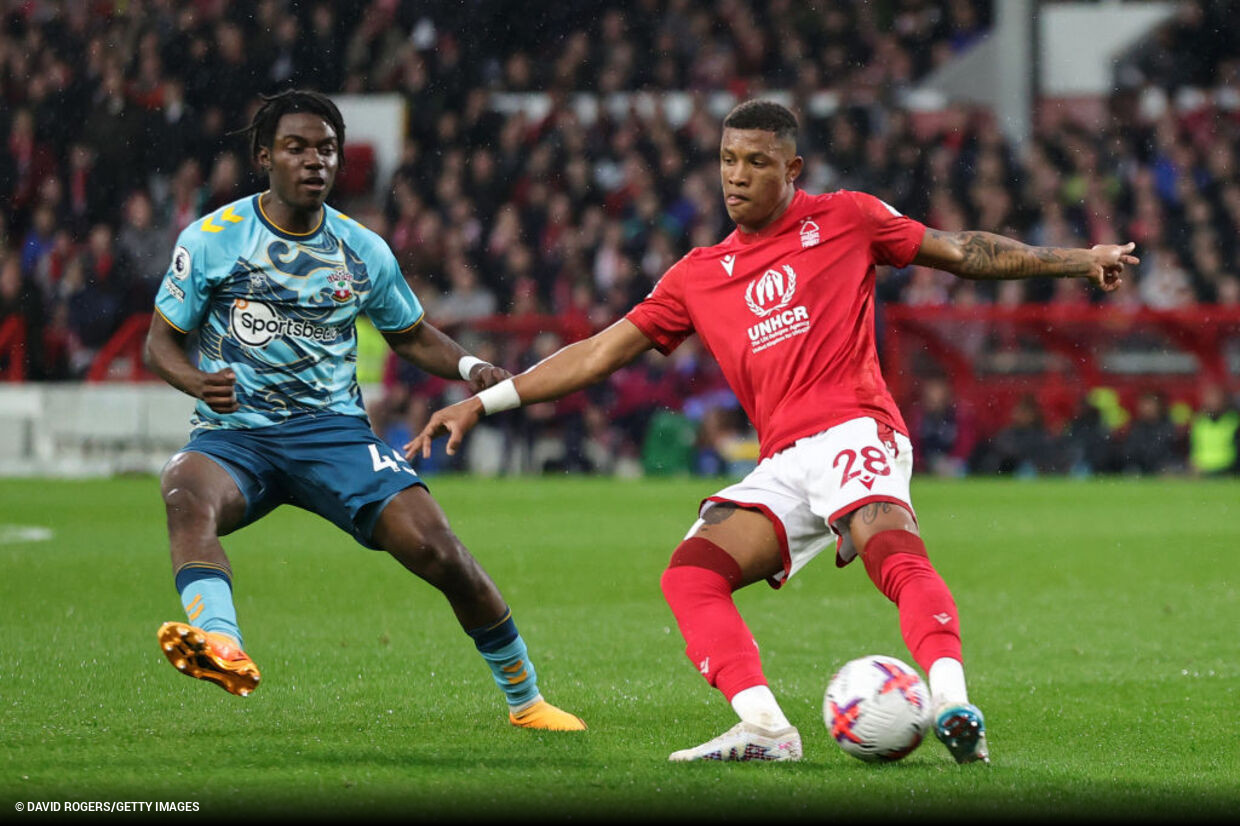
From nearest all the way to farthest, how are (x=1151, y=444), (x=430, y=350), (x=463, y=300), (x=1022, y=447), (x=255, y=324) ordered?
(x=255, y=324) < (x=430, y=350) < (x=1151, y=444) < (x=1022, y=447) < (x=463, y=300)

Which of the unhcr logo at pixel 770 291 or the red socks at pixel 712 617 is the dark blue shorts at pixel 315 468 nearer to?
the red socks at pixel 712 617

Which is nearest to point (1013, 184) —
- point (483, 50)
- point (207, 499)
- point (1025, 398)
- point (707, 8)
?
point (1025, 398)

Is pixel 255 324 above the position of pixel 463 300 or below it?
below

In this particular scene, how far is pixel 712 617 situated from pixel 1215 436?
14.8 m

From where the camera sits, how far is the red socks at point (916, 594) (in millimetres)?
4848

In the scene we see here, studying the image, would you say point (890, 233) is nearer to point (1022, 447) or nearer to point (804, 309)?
point (804, 309)

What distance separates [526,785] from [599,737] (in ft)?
3.05

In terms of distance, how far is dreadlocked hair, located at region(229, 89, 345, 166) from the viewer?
587 centimetres

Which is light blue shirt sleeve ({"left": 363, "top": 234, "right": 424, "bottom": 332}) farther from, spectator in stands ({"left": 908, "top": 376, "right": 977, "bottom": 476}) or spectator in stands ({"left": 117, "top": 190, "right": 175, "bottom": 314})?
spectator in stands ({"left": 117, "top": 190, "right": 175, "bottom": 314})

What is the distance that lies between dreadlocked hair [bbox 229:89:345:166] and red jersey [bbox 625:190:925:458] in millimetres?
1377

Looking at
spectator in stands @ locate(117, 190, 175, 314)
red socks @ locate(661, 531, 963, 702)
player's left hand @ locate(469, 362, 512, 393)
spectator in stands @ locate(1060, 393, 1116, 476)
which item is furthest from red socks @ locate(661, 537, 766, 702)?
spectator in stands @ locate(117, 190, 175, 314)

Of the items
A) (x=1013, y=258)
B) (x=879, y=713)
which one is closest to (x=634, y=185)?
(x=1013, y=258)

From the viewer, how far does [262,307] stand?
5.79m

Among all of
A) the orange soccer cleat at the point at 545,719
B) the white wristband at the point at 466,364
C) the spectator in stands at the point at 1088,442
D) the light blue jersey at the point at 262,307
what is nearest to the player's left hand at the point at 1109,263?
the white wristband at the point at 466,364
